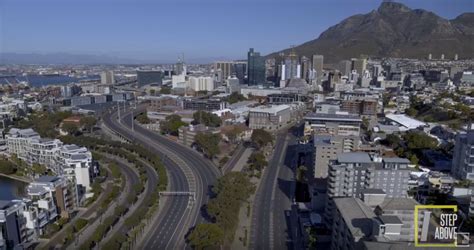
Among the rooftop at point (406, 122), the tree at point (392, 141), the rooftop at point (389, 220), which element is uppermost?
the rooftop at point (389, 220)

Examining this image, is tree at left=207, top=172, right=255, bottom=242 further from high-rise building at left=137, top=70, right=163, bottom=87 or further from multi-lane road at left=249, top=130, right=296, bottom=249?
high-rise building at left=137, top=70, right=163, bottom=87

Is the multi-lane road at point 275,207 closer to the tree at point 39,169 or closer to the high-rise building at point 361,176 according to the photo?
the high-rise building at point 361,176

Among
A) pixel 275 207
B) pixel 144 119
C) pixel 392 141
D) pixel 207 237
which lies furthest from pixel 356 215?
pixel 144 119

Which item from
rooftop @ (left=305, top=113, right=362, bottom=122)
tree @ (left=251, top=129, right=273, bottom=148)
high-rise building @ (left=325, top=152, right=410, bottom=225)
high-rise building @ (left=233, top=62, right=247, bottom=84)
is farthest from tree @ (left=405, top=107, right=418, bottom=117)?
high-rise building @ (left=233, top=62, right=247, bottom=84)

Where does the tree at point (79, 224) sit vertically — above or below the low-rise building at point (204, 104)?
below

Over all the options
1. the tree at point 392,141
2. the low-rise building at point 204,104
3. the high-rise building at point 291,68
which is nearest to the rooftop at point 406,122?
the tree at point 392,141
